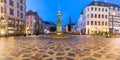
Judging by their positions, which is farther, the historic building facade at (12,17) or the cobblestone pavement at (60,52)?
the historic building facade at (12,17)

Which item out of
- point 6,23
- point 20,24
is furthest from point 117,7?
point 6,23

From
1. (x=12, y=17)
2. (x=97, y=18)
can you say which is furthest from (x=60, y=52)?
(x=97, y=18)

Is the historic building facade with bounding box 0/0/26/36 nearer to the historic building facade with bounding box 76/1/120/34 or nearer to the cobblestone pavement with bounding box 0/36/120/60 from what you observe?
the historic building facade with bounding box 76/1/120/34

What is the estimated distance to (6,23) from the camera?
37594 millimetres

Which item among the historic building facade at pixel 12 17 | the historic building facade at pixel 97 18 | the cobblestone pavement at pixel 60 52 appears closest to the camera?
the cobblestone pavement at pixel 60 52

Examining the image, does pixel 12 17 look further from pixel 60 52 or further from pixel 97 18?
pixel 60 52

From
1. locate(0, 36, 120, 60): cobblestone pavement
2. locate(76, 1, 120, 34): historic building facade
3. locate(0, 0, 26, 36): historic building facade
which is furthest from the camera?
locate(76, 1, 120, 34): historic building facade

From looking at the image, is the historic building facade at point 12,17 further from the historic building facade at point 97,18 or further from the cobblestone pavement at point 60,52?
the cobblestone pavement at point 60,52

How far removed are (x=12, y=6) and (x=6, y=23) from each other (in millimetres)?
7026

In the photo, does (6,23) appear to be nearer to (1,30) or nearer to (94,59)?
(1,30)

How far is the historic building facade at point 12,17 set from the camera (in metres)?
36.7

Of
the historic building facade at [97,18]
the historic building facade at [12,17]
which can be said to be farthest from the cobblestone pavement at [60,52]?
the historic building facade at [97,18]

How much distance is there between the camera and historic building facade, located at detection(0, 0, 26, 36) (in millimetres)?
36688

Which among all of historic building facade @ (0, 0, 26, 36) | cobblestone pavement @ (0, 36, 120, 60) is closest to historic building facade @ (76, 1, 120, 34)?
historic building facade @ (0, 0, 26, 36)
